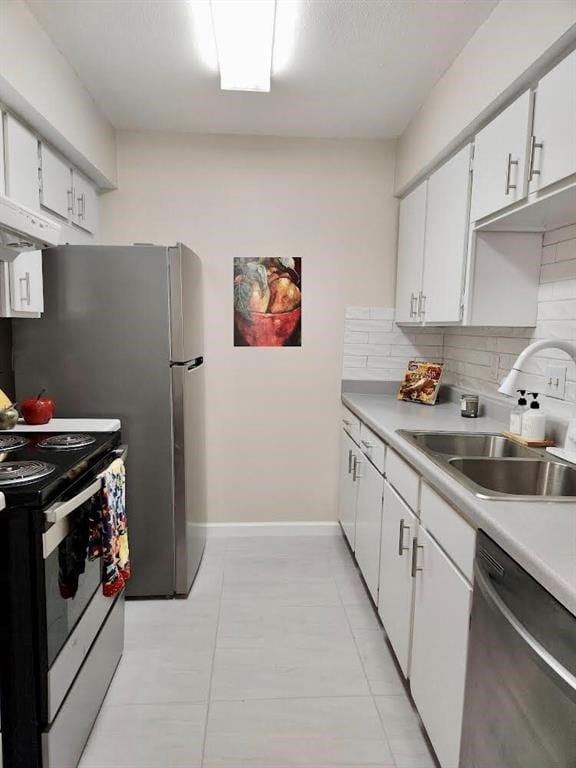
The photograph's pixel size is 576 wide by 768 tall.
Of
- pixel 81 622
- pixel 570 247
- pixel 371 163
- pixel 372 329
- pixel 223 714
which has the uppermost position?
pixel 371 163

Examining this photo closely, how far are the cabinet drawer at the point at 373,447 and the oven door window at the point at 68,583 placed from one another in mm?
1217

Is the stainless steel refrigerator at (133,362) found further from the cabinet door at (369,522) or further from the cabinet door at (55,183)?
the cabinet door at (369,522)

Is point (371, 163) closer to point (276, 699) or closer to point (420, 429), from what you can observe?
point (420, 429)

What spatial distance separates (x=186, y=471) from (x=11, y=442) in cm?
92

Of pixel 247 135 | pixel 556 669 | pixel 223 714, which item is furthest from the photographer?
pixel 247 135

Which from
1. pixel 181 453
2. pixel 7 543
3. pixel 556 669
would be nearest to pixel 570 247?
pixel 556 669

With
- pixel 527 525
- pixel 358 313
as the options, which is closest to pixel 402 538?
pixel 527 525

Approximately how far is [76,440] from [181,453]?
720 millimetres

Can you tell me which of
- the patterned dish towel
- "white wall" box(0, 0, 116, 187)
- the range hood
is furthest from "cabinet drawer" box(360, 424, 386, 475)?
"white wall" box(0, 0, 116, 187)

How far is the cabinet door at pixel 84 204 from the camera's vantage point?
2.65 m

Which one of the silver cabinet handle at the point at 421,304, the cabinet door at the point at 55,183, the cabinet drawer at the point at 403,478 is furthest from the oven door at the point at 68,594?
the silver cabinet handle at the point at 421,304

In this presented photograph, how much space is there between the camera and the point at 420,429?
2188 millimetres

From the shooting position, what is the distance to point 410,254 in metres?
2.95

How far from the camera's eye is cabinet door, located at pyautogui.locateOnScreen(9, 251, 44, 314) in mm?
1994
